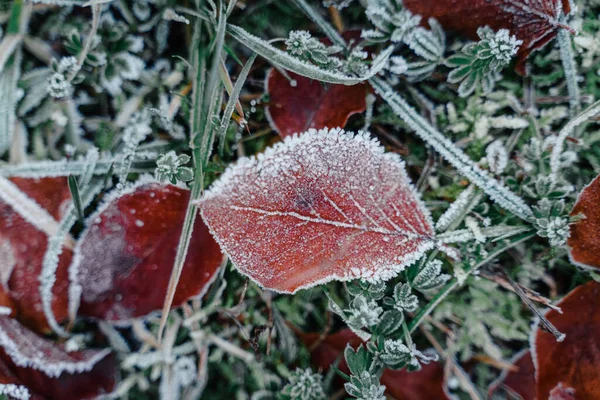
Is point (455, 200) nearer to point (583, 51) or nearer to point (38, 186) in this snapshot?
point (583, 51)

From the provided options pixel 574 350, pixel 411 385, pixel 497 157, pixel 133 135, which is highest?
pixel 497 157

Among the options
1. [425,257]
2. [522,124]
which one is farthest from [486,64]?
[425,257]

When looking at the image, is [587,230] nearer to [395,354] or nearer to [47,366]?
[395,354]

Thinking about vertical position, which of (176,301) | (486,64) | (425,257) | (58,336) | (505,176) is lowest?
(58,336)

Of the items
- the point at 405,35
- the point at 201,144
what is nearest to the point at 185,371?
the point at 201,144

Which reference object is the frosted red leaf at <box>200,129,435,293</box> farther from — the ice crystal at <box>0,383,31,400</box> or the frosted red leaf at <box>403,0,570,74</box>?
the ice crystal at <box>0,383,31,400</box>

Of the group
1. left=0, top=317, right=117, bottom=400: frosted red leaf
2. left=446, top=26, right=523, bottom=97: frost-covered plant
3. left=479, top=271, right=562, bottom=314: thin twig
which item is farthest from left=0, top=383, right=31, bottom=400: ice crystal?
left=446, top=26, right=523, bottom=97: frost-covered plant
